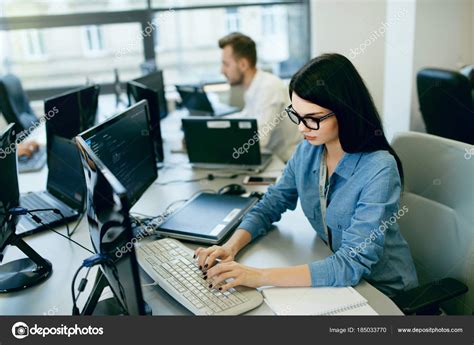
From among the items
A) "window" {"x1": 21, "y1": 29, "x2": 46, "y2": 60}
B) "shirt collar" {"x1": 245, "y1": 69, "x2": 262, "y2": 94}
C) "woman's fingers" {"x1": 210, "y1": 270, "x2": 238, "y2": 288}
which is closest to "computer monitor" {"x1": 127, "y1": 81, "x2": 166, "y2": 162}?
"shirt collar" {"x1": 245, "y1": 69, "x2": 262, "y2": 94}

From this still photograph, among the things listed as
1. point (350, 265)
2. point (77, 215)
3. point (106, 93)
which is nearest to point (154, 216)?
point (77, 215)

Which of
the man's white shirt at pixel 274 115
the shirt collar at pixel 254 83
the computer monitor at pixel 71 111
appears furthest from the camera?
the shirt collar at pixel 254 83

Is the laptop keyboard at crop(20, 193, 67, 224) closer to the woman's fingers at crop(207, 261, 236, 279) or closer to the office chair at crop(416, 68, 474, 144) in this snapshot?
the woman's fingers at crop(207, 261, 236, 279)

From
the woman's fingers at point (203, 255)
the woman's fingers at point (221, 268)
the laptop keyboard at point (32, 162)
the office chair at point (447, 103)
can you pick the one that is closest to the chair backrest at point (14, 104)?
the laptop keyboard at point (32, 162)

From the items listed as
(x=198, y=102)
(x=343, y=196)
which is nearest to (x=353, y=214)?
(x=343, y=196)

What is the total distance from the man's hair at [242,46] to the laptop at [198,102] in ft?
1.09

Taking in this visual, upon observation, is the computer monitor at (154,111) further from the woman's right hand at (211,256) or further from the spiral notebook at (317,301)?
the spiral notebook at (317,301)

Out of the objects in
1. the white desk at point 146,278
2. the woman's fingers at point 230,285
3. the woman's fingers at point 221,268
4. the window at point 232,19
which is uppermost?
the window at point 232,19

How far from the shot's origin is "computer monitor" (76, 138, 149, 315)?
0.86 m

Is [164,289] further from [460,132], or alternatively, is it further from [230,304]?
[460,132]

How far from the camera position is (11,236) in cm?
131

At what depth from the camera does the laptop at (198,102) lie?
2876 millimetres

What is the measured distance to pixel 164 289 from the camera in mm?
1176

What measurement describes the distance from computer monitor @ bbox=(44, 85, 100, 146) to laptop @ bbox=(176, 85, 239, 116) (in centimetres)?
79
